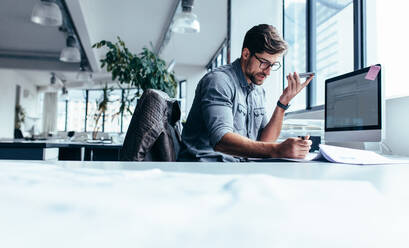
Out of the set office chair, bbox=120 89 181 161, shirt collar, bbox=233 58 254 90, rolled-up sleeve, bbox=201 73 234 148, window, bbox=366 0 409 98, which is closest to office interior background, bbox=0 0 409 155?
window, bbox=366 0 409 98

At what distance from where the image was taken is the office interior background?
221 centimetres

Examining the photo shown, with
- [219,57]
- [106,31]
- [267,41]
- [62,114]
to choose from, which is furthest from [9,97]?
[267,41]

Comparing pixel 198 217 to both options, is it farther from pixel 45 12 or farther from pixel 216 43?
pixel 216 43

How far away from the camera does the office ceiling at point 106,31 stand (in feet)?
17.2

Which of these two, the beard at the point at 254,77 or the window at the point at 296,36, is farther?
the window at the point at 296,36

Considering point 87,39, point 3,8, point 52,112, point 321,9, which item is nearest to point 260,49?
point 321,9

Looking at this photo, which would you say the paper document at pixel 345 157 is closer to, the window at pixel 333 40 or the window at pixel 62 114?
the window at pixel 333 40

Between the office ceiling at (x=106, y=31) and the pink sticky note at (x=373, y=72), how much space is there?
12.5 feet

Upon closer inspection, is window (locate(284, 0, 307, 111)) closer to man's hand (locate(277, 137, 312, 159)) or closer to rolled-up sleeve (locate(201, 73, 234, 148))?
rolled-up sleeve (locate(201, 73, 234, 148))

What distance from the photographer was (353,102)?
1.68 metres

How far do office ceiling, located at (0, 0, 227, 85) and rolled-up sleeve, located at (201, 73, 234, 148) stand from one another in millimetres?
A: 3472

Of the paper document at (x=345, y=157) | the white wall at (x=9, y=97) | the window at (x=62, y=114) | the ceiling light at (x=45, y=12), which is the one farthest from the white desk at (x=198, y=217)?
the window at (x=62, y=114)

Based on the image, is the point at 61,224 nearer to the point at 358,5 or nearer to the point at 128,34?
the point at 358,5

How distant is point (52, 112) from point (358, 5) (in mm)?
12719
